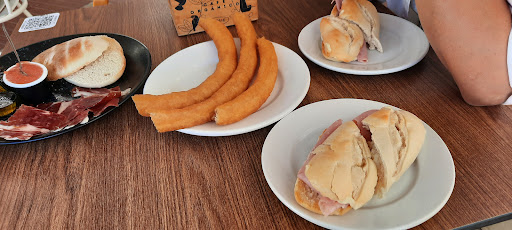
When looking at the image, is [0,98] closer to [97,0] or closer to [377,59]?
[97,0]

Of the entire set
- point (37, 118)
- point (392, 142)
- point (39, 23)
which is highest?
point (392, 142)

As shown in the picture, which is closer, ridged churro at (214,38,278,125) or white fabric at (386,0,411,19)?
ridged churro at (214,38,278,125)

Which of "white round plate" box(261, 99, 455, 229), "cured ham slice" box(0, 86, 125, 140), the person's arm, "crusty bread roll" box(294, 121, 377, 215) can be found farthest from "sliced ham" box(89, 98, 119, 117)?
the person's arm

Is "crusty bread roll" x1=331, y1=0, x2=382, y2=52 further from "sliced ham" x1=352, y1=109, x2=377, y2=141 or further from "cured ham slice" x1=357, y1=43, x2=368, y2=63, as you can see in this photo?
"sliced ham" x1=352, y1=109, x2=377, y2=141

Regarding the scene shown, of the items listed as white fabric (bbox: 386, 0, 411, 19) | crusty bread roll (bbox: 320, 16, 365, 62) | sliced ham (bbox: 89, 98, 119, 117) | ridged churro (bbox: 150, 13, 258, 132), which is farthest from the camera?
white fabric (bbox: 386, 0, 411, 19)

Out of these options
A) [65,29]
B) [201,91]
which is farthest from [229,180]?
[65,29]

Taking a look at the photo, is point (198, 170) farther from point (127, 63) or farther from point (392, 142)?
point (127, 63)

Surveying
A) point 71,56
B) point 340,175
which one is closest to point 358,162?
point 340,175
